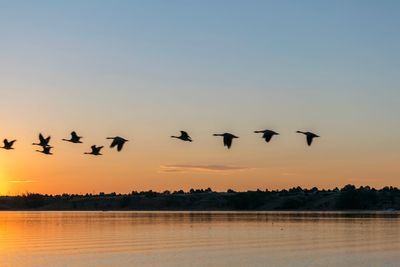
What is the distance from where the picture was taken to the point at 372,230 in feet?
310

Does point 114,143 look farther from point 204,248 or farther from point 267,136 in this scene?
point 204,248

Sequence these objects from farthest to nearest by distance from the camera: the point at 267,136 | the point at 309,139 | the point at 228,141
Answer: the point at 309,139 < the point at 267,136 < the point at 228,141

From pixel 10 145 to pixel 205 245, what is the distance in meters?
26.9

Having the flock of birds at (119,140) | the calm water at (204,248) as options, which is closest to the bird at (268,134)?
the flock of birds at (119,140)

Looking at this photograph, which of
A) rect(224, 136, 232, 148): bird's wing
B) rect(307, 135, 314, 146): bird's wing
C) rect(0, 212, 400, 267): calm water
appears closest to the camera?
rect(224, 136, 232, 148): bird's wing

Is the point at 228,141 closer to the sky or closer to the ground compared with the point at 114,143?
closer to the ground

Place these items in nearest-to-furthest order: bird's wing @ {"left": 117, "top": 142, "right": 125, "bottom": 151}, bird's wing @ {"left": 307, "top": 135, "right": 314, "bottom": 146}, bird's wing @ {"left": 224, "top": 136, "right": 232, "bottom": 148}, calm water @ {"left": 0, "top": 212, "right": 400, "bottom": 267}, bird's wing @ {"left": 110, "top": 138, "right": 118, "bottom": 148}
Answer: bird's wing @ {"left": 224, "top": 136, "right": 232, "bottom": 148} → bird's wing @ {"left": 307, "top": 135, "right": 314, "bottom": 146} → bird's wing @ {"left": 117, "top": 142, "right": 125, "bottom": 151} → bird's wing @ {"left": 110, "top": 138, "right": 118, "bottom": 148} → calm water @ {"left": 0, "top": 212, "right": 400, "bottom": 267}

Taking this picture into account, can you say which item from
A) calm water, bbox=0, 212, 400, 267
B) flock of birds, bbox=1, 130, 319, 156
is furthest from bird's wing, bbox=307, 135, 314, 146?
calm water, bbox=0, 212, 400, 267

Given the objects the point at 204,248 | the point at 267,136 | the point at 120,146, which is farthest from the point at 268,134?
the point at 204,248

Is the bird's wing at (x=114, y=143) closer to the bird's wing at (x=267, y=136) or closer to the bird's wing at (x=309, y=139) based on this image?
the bird's wing at (x=267, y=136)

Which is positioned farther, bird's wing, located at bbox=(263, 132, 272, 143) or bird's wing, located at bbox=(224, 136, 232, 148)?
bird's wing, located at bbox=(263, 132, 272, 143)

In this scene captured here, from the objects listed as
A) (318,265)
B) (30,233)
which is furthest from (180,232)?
(318,265)

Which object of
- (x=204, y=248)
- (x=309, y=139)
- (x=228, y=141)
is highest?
(x=309, y=139)

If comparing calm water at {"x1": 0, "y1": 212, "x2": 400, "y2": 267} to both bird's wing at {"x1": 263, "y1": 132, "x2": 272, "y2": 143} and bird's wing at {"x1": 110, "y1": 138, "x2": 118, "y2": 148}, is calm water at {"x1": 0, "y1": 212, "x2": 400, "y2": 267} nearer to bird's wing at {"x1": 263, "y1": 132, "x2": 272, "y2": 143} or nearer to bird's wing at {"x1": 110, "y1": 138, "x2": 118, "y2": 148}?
bird's wing at {"x1": 110, "y1": 138, "x2": 118, "y2": 148}
